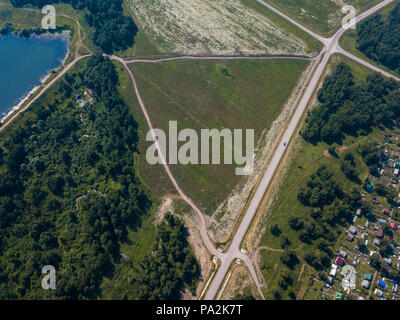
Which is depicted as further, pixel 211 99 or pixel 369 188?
pixel 211 99

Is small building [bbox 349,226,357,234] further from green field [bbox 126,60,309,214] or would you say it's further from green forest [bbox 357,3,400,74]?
green forest [bbox 357,3,400,74]

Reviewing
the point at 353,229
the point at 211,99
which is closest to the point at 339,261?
the point at 353,229

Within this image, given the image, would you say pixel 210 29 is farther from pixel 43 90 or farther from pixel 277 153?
pixel 43 90

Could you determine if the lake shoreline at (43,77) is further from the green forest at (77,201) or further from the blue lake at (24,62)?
the green forest at (77,201)

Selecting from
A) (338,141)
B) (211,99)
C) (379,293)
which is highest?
(338,141)

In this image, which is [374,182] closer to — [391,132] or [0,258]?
[391,132]

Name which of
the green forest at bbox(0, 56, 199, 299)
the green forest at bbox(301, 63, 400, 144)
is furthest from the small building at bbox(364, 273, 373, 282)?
the green forest at bbox(0, 56, 199, 299)
